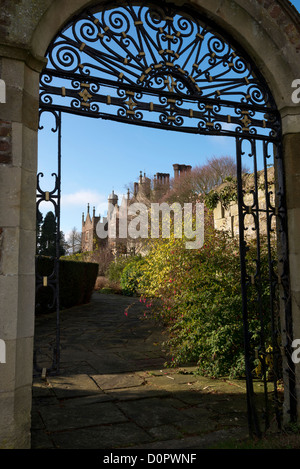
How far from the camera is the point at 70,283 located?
12.2m

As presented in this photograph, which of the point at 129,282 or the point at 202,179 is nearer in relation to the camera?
the point at 129,282

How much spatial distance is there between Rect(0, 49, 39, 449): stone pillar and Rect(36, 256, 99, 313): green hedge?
7601mm

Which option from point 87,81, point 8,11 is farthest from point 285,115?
point 8,11

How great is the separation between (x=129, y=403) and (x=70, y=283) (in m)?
8.48

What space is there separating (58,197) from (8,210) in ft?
1.64

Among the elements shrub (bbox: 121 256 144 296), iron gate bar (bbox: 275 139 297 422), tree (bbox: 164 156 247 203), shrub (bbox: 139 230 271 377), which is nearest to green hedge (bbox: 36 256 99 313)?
shrub (bbox: 121 256 144 296)

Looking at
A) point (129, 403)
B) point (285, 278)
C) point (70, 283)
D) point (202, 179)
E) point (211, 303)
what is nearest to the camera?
point (285, 278)

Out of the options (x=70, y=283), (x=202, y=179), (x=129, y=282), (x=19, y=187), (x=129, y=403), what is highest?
(x=202, y=179)

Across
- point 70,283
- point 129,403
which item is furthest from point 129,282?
point 129,403

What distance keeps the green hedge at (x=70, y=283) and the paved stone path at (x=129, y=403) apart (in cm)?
363

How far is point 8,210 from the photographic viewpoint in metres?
2.48

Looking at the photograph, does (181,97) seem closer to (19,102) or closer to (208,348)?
(19,102)

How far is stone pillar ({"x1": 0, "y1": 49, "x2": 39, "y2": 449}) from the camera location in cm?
240

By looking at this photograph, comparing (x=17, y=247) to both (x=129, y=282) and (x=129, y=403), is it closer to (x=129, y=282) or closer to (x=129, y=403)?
(x=129, y=403)
